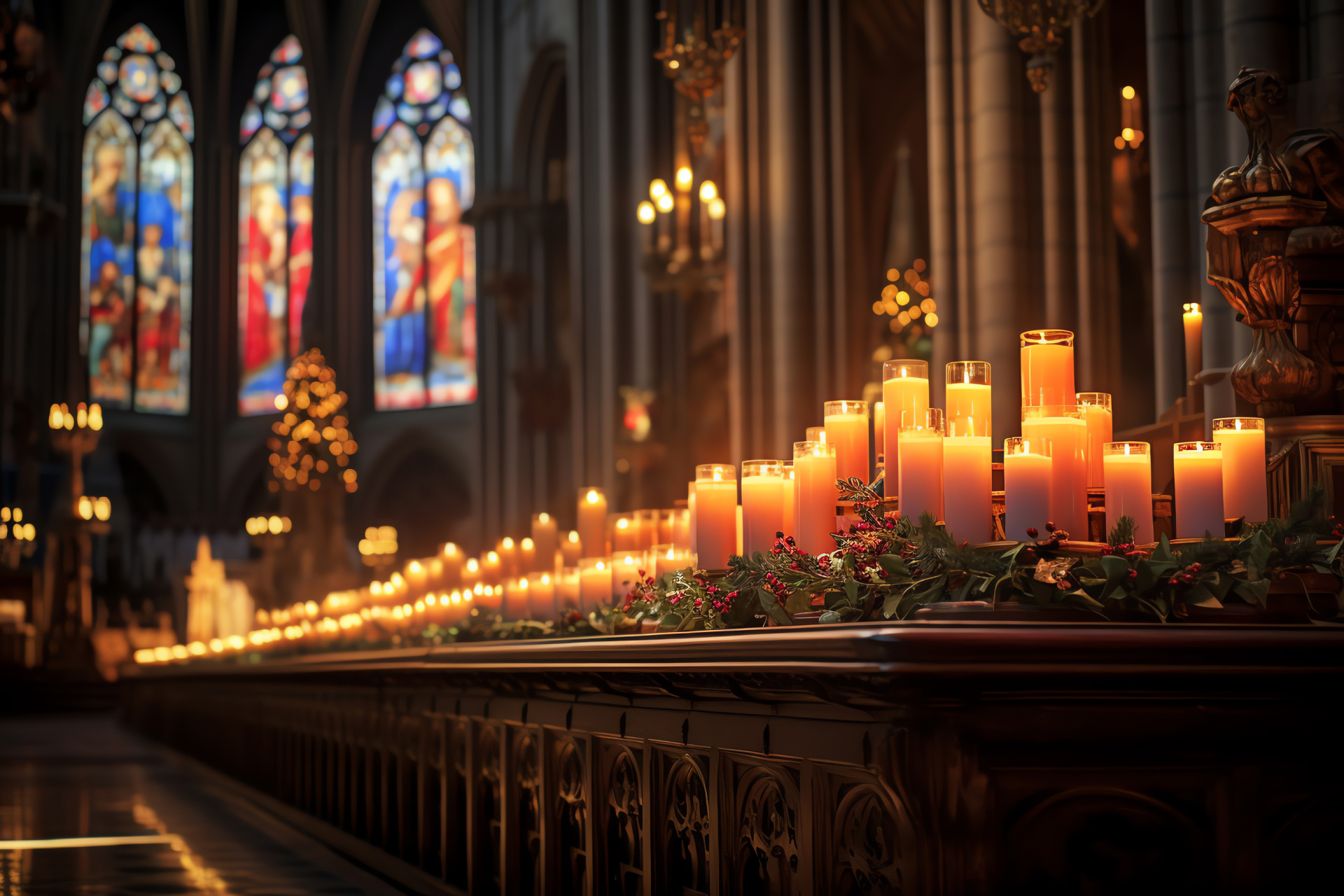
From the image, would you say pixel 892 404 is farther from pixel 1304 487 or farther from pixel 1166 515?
pixel 1304 487

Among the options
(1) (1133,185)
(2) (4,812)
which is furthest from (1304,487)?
(1) (1133,185)


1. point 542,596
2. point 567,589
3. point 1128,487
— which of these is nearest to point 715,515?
point 1128,487

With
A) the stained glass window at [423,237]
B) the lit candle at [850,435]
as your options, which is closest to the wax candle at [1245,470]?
the lit candle at [850,435]

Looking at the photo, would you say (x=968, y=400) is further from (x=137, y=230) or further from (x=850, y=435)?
(x=137, y=230)

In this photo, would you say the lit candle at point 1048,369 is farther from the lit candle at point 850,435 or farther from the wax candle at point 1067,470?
the lit candle at point 850,435

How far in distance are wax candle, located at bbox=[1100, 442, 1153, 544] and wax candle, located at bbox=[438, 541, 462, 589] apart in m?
4.56

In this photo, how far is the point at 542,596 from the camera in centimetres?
485

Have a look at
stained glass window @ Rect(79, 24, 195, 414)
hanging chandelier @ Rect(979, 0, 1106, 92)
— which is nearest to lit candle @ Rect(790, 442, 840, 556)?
hanging chandelier @ Rect(979, 0, 1106, 92)

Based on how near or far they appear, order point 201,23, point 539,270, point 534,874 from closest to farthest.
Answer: point 534,874 → point 539,270 → point 201,23

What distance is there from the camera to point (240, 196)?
97.5 feet

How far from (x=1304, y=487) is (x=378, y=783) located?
3.96 m

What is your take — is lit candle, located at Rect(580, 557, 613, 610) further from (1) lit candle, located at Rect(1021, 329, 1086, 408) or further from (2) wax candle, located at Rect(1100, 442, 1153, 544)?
(2) wax candle, located at Rect(1100, 442, 1153, 544)

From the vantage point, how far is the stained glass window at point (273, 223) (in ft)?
95.7

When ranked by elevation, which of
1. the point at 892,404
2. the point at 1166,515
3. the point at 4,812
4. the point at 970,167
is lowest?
the point at 4,812
